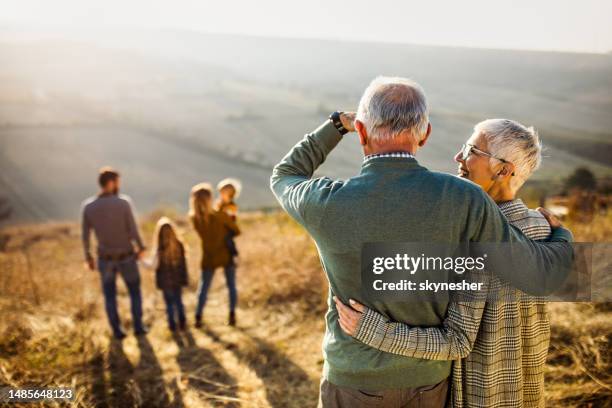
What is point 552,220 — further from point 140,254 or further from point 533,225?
point 140,254

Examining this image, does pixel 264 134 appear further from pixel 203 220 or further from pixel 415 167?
pixel 415 167

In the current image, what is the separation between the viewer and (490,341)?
1.44 metres

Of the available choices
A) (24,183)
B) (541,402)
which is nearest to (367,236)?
(541,402)

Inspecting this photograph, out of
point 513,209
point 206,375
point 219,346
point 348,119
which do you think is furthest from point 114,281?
point 513,209

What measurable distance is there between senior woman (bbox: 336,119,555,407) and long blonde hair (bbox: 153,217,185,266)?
355 cm

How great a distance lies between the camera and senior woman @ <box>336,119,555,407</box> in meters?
1.36

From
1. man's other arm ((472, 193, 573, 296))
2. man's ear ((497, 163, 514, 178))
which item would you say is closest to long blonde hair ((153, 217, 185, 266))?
man's ear ((497, 163, 514, 178))

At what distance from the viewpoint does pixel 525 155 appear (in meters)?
1.55

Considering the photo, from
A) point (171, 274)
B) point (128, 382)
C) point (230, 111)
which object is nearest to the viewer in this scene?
point (128, 382)

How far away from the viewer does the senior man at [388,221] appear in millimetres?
1244

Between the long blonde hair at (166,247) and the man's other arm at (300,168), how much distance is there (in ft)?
11.1

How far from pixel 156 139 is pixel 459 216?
3502cm

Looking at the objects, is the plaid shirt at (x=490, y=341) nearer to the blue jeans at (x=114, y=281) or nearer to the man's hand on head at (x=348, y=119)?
the man's hand on head at (x=348, y=119)

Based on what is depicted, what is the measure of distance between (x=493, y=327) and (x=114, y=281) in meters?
4.05
